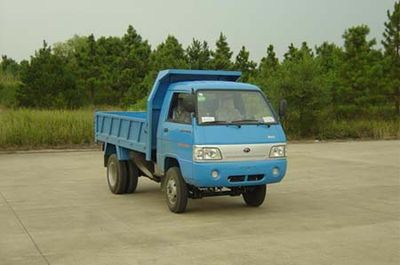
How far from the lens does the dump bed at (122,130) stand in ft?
33.8

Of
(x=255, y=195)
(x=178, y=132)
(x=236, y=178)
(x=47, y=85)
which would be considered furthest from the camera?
(x=47, y=85)

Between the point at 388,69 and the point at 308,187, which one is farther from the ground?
the point at 388,69

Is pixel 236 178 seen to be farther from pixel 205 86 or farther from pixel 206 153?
pixel 205 86

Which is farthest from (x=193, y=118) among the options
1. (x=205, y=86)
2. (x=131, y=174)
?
(x=131, y=174)

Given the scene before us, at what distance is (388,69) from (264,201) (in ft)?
71.7

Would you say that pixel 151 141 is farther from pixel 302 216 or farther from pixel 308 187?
pixel 308 187

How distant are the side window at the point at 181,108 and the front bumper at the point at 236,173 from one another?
89 centimetres

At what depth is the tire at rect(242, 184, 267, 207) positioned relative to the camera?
9777mm

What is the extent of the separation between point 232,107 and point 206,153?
1.09m

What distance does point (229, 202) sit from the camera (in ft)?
34.5

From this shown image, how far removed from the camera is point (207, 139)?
28.4ft

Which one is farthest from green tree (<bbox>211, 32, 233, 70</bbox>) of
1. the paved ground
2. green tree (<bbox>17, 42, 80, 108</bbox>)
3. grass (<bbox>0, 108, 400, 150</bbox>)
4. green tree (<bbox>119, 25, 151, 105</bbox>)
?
the paved ground

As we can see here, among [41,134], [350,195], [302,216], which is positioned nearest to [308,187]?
[350,195]

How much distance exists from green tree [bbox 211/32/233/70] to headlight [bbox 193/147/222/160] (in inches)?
1180
